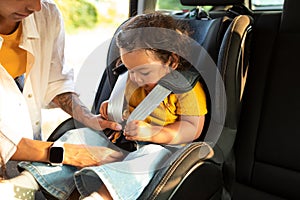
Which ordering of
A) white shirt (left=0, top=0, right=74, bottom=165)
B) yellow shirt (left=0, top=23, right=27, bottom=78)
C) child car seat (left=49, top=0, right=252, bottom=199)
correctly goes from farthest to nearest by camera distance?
1. yellow shirt (left=0, top=23, right=27, bottom=78)
2. white shirt (left=0, top=0, right=74, bottom=165)
3. child car seat (left=49, top=0, right=252, bottom=199)

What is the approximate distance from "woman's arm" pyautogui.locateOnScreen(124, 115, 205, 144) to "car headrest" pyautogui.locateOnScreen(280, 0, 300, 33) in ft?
1.63

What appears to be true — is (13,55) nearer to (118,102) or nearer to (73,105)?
(73,105)

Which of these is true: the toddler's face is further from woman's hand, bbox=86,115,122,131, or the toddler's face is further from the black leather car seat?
the black leather car seat

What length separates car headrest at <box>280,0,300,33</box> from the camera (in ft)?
4.50

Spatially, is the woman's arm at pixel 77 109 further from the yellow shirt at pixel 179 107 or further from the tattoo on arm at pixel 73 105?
the yellow shirt at pixel 179 107

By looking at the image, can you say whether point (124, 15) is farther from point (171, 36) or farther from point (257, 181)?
point (257, 181)

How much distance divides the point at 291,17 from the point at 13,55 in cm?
102

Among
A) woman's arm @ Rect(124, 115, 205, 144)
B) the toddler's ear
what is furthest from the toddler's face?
woman's arm @ Rect(124, 115, 205, 144)

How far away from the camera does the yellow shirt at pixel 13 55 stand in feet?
4.16

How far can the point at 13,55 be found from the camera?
4.25 ft

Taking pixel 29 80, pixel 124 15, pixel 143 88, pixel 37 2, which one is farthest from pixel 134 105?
pixel 124 15

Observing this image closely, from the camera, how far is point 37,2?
1134mm

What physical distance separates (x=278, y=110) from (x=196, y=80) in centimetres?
42

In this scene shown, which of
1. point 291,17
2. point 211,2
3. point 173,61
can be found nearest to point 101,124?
point 173,61
